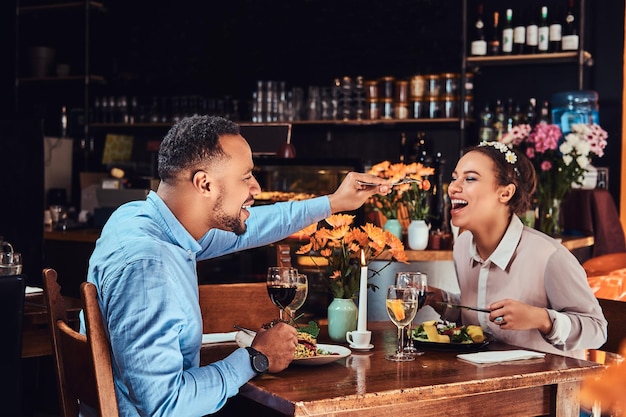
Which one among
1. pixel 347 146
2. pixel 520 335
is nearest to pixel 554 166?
pixel 347 146

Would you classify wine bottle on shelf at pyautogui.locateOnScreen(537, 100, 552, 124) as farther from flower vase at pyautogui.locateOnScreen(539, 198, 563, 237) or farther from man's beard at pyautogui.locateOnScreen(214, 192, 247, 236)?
man's beard at pyautogui.locateOnScreen(214, 192, 247, 236)

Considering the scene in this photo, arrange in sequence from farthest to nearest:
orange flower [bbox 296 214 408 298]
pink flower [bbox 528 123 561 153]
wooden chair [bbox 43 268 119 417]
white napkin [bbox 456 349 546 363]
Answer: pink flower [bbox 528 123 561 153] < orange flower [bbox 296 214 408 298] < white napkin [bbox 456 349 546 363] < wooden chair [bbox 43 268 119 417]

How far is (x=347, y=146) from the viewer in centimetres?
709

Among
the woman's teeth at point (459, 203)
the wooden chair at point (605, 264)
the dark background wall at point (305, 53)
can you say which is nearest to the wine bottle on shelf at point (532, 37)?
the dark background wall at point (305, 53)

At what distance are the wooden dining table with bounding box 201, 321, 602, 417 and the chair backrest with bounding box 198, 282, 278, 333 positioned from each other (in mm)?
362

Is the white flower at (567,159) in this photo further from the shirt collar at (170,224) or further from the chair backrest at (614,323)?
the shirt collar at (170,224)

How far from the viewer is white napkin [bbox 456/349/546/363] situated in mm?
2125

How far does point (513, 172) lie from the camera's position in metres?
2.82

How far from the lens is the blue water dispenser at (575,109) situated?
593 cm

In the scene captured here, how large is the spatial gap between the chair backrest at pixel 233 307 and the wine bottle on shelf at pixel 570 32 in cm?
410

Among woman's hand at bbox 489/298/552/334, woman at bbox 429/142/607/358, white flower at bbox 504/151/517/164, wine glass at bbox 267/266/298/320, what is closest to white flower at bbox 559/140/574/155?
woman at bbox 429/142/607/358

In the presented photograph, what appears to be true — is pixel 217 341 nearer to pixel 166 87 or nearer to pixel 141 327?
pixel 141 327

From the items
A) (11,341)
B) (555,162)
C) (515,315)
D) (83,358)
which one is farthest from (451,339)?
(555,162)

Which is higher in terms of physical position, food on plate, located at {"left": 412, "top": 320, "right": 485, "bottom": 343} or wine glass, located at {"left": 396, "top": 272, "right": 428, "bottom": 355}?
wine glass, located at {"left": 396, "top": 272, "right": 428, "bottom": 355}
